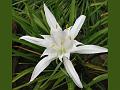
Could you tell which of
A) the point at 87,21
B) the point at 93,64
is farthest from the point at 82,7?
the point at 93,64

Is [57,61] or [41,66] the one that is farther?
[57,61]

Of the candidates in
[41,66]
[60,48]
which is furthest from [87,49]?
[41,66]

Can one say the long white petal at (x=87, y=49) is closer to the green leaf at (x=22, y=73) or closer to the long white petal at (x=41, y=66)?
the long white petal at (x=41, y=66)

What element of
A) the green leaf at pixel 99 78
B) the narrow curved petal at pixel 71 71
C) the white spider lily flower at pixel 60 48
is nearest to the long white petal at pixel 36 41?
the white spider lily flower at pixel 60 48

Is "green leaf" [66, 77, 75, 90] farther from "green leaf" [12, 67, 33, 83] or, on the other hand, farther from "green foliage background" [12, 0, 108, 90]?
"green leaf" [12, 67, 33, 83]

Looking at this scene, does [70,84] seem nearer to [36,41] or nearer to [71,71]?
[71,71]

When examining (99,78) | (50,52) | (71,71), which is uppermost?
(50,52)

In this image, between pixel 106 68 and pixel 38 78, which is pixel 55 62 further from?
pixel 106 68
